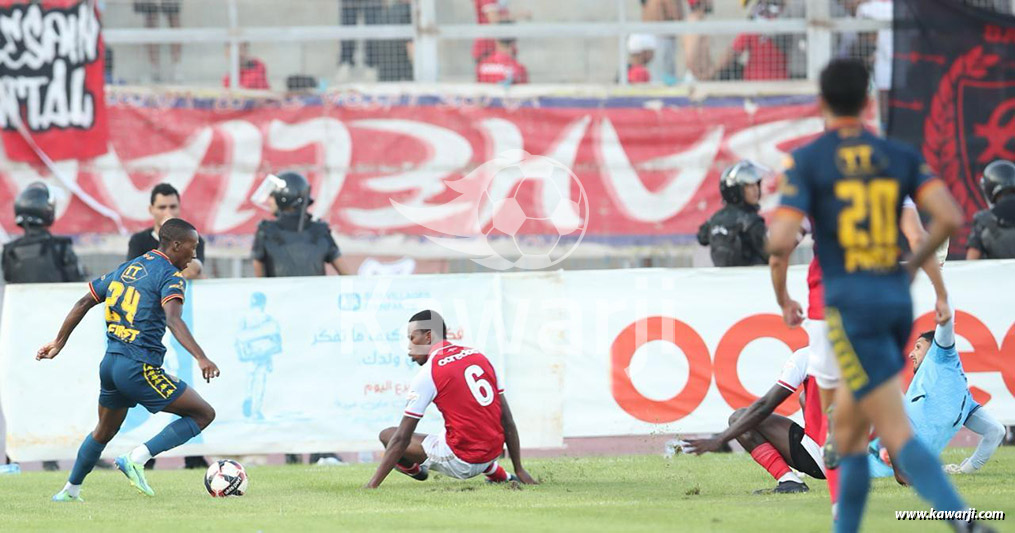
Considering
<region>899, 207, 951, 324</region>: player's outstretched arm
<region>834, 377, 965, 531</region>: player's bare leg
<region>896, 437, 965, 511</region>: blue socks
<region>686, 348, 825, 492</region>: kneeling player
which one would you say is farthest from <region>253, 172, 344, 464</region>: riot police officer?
<region>896, 437, 965, 511</region>: blue socks

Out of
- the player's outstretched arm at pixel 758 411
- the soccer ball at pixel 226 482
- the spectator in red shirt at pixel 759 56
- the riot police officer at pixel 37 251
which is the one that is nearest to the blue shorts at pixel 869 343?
the player's outstretched arm at pixel 758 411

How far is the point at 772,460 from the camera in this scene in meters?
9.91

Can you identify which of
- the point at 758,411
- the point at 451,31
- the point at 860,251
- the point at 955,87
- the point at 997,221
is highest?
the point at 451,31

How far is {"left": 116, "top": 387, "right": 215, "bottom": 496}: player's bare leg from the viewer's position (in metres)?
10.5

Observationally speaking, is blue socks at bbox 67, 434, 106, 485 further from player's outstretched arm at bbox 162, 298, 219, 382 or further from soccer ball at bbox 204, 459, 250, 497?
player's outstretched arm at bbox 162, 298, 219, 382

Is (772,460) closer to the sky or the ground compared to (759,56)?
closer to the ground

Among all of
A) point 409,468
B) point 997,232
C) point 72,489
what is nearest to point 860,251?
point 409,468

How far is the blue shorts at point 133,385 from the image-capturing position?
1023 cm

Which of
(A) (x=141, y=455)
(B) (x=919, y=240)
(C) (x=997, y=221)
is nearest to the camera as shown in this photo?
(B) (x=919, y=240)

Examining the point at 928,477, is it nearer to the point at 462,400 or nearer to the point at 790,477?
the point at 790,477

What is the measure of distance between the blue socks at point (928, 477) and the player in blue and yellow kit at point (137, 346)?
5.67m

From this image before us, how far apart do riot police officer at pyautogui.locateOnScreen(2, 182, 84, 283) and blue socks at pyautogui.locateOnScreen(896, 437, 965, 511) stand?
10.4 m

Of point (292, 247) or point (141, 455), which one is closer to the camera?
point (141, 455)

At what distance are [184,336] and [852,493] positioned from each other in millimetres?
5277
